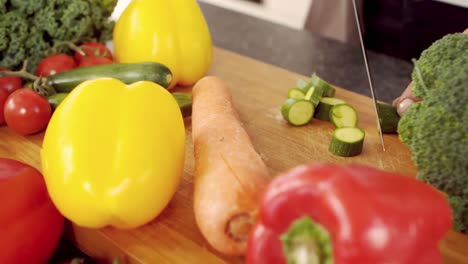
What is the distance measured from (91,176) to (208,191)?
0.20m

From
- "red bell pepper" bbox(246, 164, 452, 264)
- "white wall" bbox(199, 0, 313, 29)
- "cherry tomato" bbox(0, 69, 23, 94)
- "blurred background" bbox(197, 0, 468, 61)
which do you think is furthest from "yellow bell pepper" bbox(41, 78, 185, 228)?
"white wall" bbox(199, 0, 313, 29)

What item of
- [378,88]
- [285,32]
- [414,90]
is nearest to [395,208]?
[414,90]

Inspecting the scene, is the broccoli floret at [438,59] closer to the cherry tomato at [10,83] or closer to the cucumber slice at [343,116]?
the cucumber slice at [343,116]

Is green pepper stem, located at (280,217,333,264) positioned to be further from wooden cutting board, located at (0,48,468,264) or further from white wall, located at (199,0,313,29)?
white wall, located at (199,0,313,29)

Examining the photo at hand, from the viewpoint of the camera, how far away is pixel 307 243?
67 cm

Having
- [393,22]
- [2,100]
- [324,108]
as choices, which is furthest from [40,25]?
[393,22]

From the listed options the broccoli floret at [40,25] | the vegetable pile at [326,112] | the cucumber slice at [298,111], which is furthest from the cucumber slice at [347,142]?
the broccoli floret at [40,25]

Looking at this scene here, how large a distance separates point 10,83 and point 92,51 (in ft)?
0.85

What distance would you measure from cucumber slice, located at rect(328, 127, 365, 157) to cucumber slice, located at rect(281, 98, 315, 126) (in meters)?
0.12

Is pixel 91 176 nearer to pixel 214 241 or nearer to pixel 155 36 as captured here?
pixel 214 241

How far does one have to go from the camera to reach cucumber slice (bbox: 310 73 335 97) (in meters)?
1.46

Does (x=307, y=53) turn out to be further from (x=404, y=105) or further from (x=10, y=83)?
(x=10, y=83)

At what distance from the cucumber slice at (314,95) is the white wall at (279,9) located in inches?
63.3

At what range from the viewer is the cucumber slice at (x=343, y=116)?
1355 millimetres
